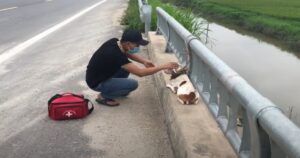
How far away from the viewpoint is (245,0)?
32344mm

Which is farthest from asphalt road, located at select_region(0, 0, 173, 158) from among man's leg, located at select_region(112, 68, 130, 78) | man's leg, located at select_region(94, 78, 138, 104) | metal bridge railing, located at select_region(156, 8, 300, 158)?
metal bridge railing, located at select_region(156, 8, 300, 158)

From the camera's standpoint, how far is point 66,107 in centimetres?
478

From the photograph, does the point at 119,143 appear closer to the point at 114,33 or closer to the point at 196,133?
the point at 196,133

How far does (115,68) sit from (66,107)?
0.74 metres

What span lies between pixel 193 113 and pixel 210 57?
885mm

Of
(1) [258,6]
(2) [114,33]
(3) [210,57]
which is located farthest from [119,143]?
(1) [258,6]

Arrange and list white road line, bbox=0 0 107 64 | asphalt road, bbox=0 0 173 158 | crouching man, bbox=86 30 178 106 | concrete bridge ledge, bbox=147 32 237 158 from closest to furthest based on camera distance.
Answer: concrete bridge ledge, bbox=147 32 237 158 → asphalt road, bbox=0 0 173 158 → crouching man, bbox=86 30 178 106 → white road line, bbox=0 0 107 64

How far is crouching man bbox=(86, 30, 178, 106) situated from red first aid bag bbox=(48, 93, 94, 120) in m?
0.49

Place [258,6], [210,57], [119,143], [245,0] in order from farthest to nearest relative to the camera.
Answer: [245,0] → [258,6] → [119,143] → [210,57]

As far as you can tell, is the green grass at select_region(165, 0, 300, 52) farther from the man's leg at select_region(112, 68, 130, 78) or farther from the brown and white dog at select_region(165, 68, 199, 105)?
the brown and white dog at select_region(165, 68, 199, 105)

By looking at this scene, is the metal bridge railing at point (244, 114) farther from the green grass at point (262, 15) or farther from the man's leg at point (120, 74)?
the green grass at point (262, 15)

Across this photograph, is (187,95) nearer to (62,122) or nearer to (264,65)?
(62,122)

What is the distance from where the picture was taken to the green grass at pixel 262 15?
19236 mm

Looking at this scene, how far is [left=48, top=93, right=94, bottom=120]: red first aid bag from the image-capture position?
4.77m
